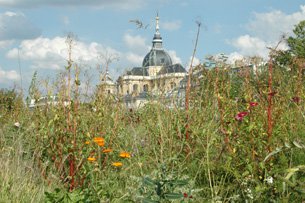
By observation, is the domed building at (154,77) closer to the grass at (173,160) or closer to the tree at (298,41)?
the grass at (173,160)

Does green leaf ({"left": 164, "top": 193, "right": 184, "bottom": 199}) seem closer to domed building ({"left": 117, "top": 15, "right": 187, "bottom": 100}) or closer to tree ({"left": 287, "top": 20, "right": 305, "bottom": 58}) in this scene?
domed building ({"left": 117, "top": 15, "right": 187, "bottom": 100})

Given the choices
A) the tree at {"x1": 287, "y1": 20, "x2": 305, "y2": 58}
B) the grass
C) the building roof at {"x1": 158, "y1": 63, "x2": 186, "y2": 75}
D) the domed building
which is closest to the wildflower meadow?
the grass

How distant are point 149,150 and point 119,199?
1.71 m

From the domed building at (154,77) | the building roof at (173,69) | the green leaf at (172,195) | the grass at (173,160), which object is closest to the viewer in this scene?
the green leaf at (172,195)

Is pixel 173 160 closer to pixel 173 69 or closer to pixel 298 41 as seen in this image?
pixel 173 69

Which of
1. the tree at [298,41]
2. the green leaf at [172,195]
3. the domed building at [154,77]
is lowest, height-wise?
the green leaf at [172,195]

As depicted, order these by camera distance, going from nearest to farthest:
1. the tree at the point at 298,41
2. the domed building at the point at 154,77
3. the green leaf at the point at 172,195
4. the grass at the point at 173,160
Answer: the green leaf at the point at 172,195
the grass at the point at 173,160
the domed building at the point at 154,77
the tree at the point at 298,41

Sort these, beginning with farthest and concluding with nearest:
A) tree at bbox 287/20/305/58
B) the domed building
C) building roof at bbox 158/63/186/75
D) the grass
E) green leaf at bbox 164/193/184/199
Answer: tree at bbox 287/20/305/58 < building roof at bbox 158/63/186/75 < the domed building < the grass < green leaf at bbox 164/193/184/199

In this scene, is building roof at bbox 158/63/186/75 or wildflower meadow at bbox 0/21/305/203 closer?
wildflower meadow at bbox 0/21/305/203

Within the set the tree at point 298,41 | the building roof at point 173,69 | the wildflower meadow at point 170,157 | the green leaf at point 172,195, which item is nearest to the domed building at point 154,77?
the building roof at point 173,69

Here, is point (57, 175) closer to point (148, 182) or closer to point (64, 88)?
point (64, 88)

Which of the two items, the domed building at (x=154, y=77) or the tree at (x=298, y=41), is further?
the tree at (x=298, y=41)

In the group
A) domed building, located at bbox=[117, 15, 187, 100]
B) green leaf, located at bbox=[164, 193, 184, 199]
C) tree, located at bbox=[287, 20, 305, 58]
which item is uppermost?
tree, located at bbox=[287, 20, 305, 58]

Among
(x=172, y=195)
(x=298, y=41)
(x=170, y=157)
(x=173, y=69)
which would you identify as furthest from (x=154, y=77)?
(x=298, y=41)
